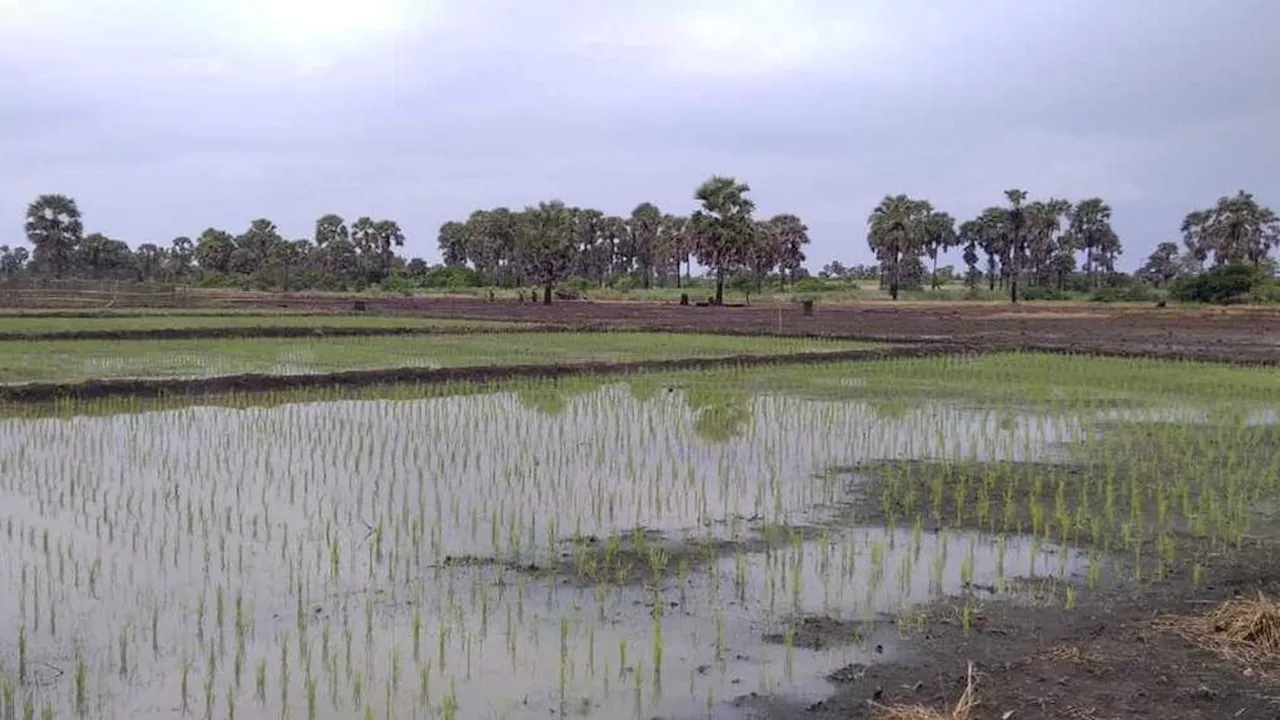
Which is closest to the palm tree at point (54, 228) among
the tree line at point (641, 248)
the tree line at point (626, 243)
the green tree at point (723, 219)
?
the tree line at point (641, 248)

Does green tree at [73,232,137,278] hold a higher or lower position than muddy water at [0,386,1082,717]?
higher

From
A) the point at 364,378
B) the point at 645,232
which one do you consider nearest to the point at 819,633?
the point at 364,378

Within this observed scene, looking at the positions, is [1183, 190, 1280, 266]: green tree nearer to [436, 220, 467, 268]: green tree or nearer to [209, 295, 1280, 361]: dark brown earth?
[209, 295, 1280, 361]: dark brown earth

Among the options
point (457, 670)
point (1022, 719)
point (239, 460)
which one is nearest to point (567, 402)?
point (239, 460)

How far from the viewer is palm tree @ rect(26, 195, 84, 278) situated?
70.7 meters

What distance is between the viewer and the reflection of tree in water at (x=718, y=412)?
41.5 feet

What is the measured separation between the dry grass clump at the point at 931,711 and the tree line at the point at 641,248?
178 feet

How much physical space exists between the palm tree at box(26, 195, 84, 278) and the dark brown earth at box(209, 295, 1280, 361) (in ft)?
150

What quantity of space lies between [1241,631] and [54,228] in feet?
266

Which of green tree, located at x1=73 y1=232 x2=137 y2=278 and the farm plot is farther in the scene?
green tree, located at x1=73 y1=232 x2=137 y2=278

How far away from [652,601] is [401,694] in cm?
185

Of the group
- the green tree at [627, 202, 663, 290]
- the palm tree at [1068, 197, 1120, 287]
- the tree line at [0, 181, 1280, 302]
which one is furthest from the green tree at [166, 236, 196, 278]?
the palm tree at [1068, 197, 1120, 287]

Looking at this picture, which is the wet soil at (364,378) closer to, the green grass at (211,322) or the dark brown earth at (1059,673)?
the green grass at (211,322)

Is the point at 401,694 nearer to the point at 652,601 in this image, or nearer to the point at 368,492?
the point at 652,601
